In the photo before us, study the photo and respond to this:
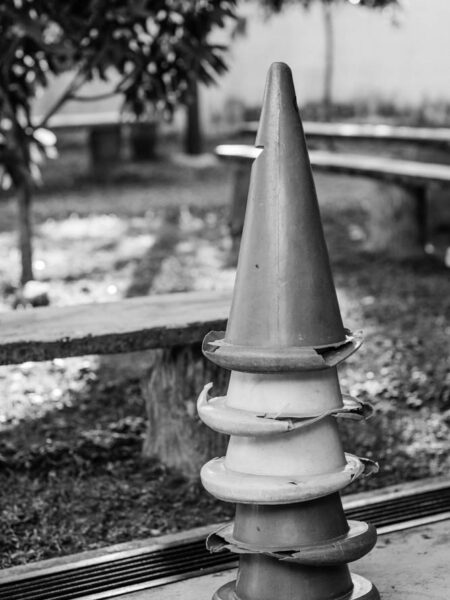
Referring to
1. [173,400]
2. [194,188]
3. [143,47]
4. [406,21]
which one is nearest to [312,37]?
[406,21]

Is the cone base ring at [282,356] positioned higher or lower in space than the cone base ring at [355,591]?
higher

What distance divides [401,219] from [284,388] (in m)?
6.32

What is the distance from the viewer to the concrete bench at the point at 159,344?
354cm

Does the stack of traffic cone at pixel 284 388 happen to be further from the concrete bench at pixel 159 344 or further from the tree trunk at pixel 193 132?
the tree trunk at pixel 193 132

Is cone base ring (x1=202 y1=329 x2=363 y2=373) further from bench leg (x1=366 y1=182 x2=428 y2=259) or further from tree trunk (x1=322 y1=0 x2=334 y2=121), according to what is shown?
tree trunk (x1=322 y1=0 x2=334 y2=121)

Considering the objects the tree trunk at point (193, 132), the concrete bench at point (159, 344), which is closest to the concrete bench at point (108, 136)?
the tree trunk at point (193, 132)

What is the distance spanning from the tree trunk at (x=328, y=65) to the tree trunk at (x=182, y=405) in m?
11.5

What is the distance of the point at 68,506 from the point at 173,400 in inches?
22.0


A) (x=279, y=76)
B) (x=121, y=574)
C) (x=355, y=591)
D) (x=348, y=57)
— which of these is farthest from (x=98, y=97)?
(x=348, y=57)

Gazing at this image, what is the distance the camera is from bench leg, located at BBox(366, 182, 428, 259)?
28.2 ft

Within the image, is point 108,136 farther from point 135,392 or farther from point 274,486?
point 274,486

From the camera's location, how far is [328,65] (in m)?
15.7

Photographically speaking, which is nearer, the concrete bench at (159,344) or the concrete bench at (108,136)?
the concrete bench at (159,344)

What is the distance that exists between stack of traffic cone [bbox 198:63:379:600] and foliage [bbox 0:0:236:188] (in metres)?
3.46
